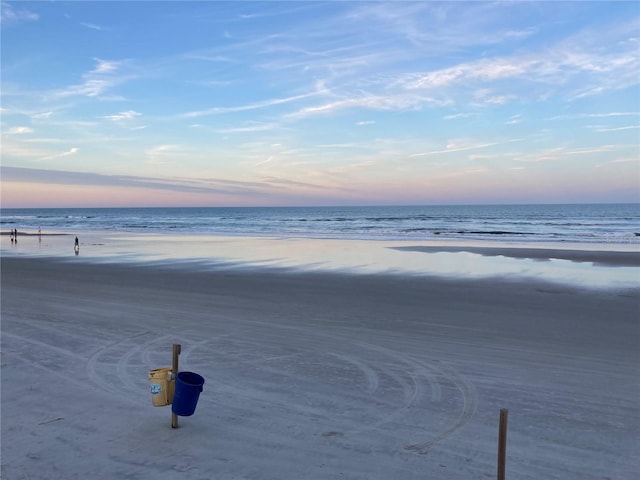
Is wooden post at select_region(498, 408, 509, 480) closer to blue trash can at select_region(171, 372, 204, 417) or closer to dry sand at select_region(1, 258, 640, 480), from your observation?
dry sand at select_region(1, 258, 640, 480)

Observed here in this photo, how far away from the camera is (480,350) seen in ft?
29.2

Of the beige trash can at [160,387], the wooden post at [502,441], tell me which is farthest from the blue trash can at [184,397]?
the wooden post at [502,441]

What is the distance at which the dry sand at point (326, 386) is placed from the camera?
500cm

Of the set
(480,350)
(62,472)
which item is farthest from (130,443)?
(480,350)

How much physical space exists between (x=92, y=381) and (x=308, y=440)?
140 inches

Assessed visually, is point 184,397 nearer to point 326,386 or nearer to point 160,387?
point 160,387

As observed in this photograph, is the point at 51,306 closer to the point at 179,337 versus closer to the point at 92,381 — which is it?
the point at 179,337

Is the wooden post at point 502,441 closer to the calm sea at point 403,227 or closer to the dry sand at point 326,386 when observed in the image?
the dry sand at point 326,386

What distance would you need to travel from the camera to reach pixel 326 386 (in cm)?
708

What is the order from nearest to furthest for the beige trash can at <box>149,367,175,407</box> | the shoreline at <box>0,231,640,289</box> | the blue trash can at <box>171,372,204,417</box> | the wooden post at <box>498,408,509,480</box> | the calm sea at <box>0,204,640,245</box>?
the wooden post at <box>498,408,509,480</box>
the blue trash can at <box>171,372,204,417</box>
the beige trash can at <box>149,367,175,407</box>
the shoreline at <box>0,231,640,289</box>
the calm sea at <box>0,204,640,245</box>

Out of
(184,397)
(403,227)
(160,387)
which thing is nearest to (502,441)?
(184,397)

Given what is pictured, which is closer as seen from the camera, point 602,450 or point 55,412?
point 602,450

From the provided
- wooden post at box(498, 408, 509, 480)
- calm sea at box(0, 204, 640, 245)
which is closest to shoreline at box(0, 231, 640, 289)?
calm sea at box(0, 204, 640, 245)

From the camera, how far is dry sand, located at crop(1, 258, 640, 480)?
500 cm
